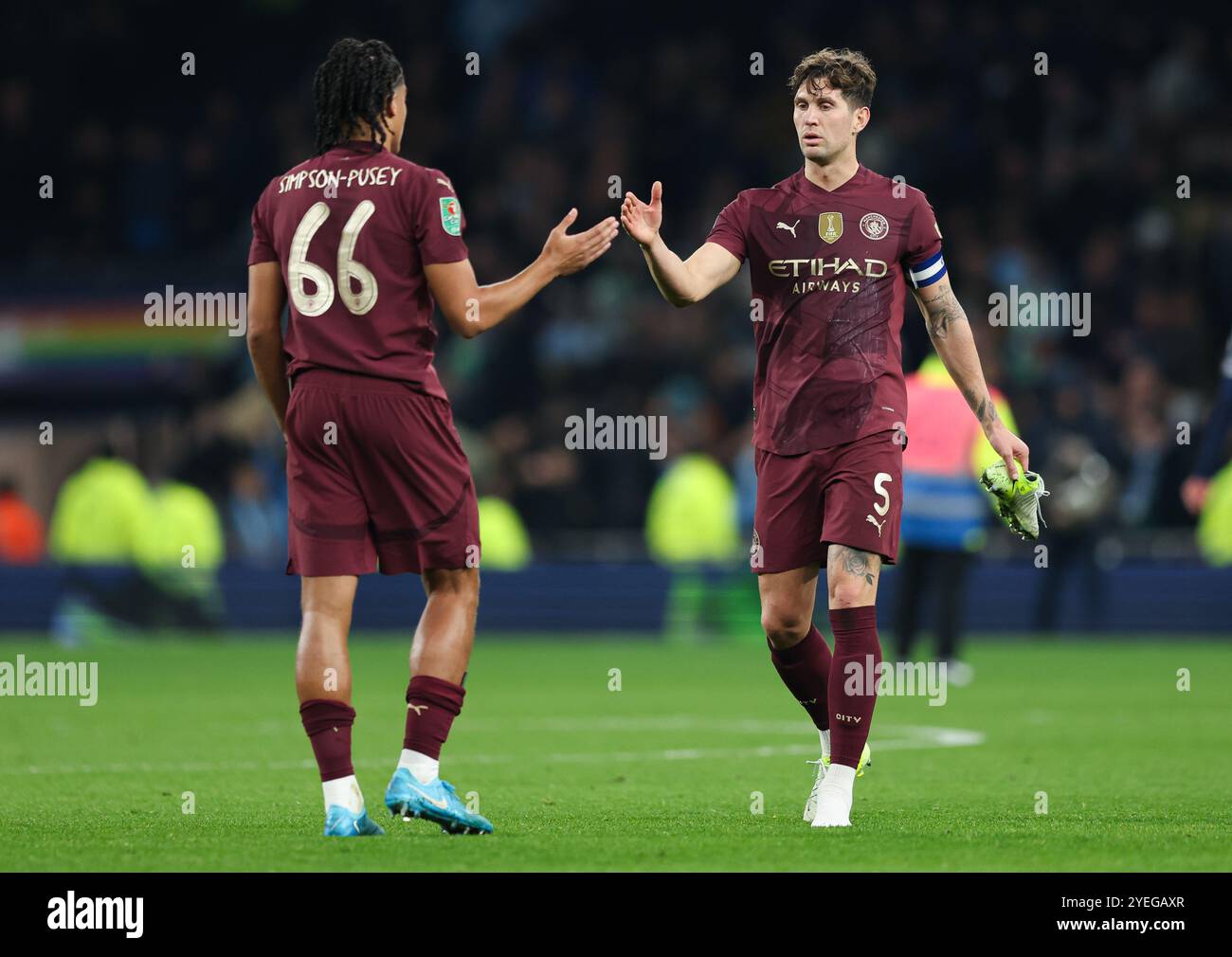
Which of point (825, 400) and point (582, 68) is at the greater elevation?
point (582, 68)

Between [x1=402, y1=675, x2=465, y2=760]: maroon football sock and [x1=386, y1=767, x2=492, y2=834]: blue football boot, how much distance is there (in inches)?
3.7

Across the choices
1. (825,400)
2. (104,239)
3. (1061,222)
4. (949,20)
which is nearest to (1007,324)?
(1061,222)

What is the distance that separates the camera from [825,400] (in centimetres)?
698

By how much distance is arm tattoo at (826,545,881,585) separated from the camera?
6773 millimetres

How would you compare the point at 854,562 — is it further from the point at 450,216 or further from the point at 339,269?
the point at 339,269

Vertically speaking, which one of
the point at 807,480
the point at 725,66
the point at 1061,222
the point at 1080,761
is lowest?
the point at 1080,761

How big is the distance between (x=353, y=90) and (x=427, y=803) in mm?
2166

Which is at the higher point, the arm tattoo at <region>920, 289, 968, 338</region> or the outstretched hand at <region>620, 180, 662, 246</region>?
the outstretched hand at <region>620, 180, 662, 246</region>

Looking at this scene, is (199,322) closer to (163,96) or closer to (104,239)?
(104,239)

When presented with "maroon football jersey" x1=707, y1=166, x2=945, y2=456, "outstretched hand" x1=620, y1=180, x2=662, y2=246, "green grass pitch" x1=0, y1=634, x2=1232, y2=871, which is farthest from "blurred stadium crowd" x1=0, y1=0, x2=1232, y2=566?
"outstretched hand" x1=620, y1=180, x2=662, y2=246

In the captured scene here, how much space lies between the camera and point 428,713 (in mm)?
6398

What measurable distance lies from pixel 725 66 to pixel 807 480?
59.9ft

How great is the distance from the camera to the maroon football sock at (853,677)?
6.74 meters

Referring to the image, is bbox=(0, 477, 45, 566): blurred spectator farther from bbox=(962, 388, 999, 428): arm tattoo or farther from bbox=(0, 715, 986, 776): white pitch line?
bbox=(962, 388, 999, 428): arm tattoo
